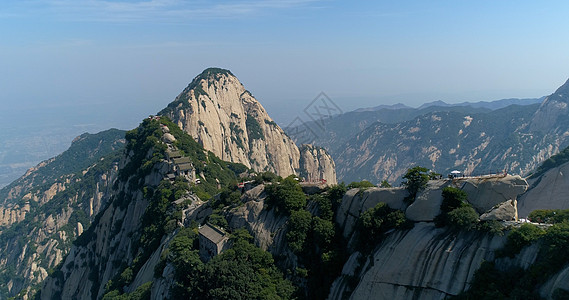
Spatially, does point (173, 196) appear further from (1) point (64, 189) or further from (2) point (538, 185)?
(1) point (64, 189)

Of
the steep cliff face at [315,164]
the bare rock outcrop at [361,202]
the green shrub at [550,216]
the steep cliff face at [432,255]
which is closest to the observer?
the steep cliff face at [432,255]

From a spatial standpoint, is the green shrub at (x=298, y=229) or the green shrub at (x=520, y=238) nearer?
the green shrub at (x=520, y=238)

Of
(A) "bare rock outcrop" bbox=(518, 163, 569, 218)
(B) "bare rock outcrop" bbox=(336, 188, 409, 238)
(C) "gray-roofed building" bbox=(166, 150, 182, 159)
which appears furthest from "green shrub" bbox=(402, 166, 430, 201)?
(C) "gray-roofed building" bbox=(166, 150, 182, 159)

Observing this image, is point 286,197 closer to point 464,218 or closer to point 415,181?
point 415,181

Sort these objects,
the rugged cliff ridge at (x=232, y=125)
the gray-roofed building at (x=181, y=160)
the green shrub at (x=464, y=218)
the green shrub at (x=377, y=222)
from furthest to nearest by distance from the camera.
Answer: the rugged cliff ridge at (x=232, y=125), the gray-roofed building at (x=181, y=160), the green shrub at (x=377, y=222), the green shrub at (x=464, y=218)

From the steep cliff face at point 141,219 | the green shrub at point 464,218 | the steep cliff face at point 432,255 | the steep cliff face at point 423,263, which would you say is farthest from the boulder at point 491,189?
the steep cliff face at point 141,219

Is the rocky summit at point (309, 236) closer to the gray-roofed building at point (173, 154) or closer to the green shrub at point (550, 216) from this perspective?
the green shrub at point (550, 216)


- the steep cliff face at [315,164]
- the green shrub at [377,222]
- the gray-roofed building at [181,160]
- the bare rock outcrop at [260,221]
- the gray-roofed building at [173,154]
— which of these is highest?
the gray-roofed building at [173,154]

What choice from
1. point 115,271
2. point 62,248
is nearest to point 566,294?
point 115,271
